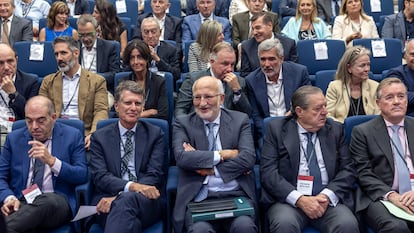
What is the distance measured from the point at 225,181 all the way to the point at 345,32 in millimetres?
3083

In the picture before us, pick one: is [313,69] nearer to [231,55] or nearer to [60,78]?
[231,55]

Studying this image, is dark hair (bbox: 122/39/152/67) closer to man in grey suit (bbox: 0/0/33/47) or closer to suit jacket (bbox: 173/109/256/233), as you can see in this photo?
suit jacket (bbox: 173/109/256/233)

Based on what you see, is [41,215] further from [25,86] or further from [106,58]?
[106,58]

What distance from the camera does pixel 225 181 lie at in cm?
340

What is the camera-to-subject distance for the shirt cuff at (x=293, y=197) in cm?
334

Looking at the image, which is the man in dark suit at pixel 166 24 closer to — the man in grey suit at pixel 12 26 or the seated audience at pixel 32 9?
the man in grey suit at pixel 12 26

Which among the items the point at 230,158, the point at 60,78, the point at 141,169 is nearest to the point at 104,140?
the point at 141,169

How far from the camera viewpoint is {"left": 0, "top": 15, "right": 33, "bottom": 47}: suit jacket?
590cm

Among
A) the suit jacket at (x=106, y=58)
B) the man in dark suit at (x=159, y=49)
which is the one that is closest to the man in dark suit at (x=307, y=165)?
the man in dark suit at (x=159, y=49)

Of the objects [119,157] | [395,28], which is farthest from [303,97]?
[395,28]

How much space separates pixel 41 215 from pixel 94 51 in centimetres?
235

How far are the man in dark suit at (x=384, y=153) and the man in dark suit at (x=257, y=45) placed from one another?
1.60 m

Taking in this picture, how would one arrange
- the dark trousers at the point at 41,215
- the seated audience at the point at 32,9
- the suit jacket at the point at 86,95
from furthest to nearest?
the seated audience at the point at 32,9, the suit jacket at the point at 86,95, the dark trousers at the point at 41,215

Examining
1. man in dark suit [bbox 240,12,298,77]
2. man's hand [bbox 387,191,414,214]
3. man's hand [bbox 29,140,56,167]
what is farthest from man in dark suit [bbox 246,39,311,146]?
man's hand [bbox 29,140,56,167]
